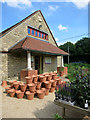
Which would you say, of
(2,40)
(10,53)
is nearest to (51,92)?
(10,53)

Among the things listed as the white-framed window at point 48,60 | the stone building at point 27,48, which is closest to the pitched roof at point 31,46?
the stone building at point 27,48

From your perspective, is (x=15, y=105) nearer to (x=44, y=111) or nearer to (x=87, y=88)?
(x=44, y=111)

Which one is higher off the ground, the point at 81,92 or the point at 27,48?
the point at 27,48

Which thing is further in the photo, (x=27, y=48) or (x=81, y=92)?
(x=27, y=48)

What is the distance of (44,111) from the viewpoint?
9.59 feet

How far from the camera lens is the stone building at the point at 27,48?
21.8ft

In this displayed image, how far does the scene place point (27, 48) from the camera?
588cm

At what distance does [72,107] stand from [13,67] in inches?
247

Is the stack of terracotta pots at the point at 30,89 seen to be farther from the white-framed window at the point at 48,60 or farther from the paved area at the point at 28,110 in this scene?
the white-framed window at the point at 48,60

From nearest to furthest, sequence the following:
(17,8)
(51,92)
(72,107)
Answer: (72,107), (51,92), (17,8)

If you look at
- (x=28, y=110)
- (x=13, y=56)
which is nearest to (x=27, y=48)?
(x=13, y=56)

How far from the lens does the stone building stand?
21.8ft

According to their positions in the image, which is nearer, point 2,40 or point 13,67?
point 2,40

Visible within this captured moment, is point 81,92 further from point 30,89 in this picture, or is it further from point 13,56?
point 13,56
